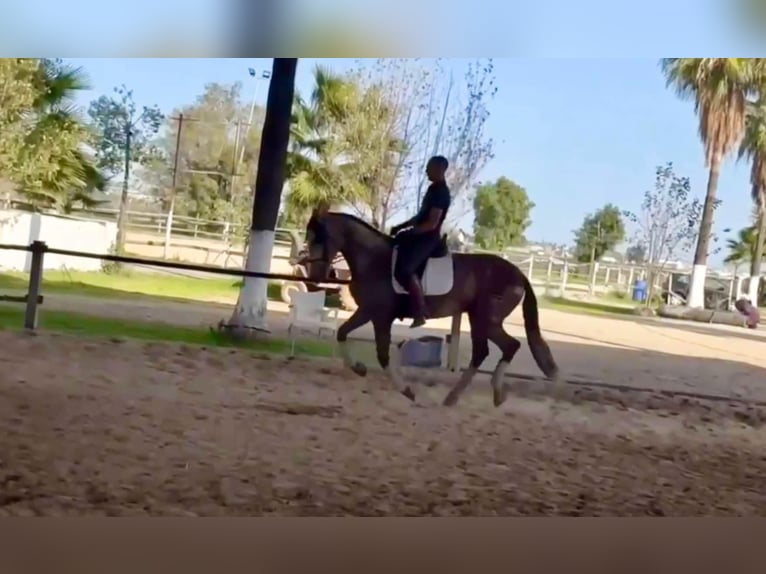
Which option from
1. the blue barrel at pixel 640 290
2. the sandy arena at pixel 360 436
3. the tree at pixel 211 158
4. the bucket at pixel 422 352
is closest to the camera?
the sandy arena at pixel 360 436

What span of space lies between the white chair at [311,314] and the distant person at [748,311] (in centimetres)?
159

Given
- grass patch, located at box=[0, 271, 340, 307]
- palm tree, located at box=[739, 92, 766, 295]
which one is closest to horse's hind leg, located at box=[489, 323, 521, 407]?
grass patch, located at box=[0, 271, 340, 307]

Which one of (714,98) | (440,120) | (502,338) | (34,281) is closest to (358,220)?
(440,120)

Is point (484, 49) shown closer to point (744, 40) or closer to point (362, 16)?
point (362, 16)

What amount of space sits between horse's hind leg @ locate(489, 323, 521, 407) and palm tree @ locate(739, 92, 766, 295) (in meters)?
0.99

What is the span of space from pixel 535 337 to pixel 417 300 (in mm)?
470

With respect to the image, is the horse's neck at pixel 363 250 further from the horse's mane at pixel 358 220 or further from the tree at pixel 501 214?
the tree at pixel 501 214

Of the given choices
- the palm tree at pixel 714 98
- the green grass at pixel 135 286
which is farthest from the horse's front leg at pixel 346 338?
the palm tree at pixel 714 98

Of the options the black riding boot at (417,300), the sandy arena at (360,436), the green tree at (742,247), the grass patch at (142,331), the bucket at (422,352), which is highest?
the green tree at (742,247)

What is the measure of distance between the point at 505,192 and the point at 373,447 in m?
1.02

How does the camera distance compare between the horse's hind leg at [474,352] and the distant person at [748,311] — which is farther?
the distant person at [748,311]

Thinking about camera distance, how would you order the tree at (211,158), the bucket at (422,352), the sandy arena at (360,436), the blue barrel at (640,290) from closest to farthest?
the sandy arena at (360,436) → the tree at (211,158) → the bucket at (422,352) → the blue barrel at (640,290)

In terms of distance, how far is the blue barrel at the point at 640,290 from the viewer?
347cm

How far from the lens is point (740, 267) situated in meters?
3.50
